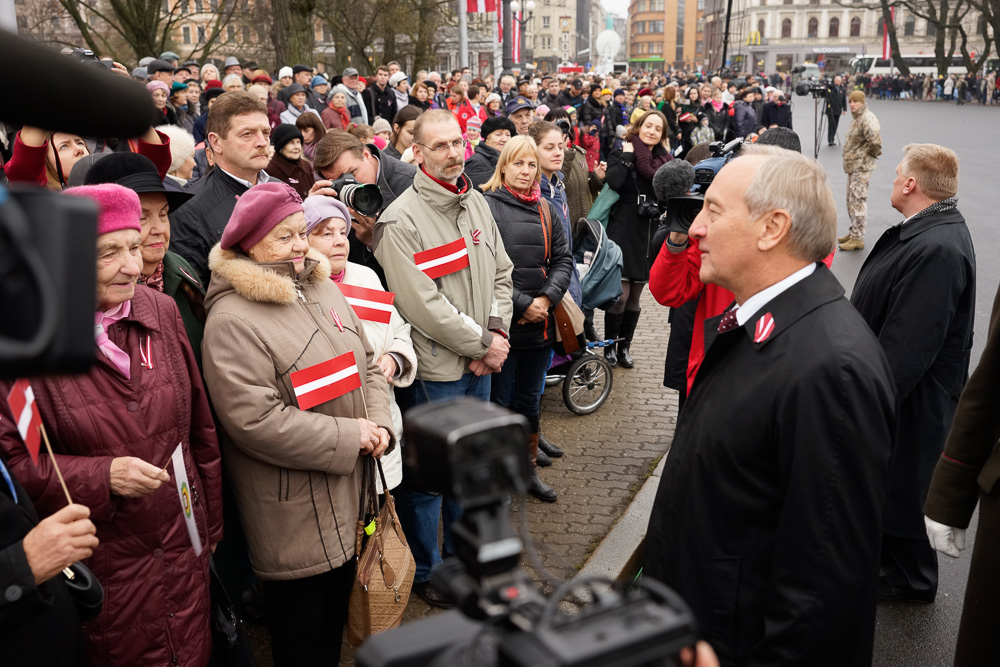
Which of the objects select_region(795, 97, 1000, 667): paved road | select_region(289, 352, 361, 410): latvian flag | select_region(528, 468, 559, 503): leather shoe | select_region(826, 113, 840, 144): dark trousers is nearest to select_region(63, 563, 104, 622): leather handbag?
select_region(289, 352, 361, 410): latvian flag

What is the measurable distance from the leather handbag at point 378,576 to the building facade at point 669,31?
141500 millimetres

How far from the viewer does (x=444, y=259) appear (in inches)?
168

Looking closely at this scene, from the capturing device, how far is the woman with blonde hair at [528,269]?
5.06 meters

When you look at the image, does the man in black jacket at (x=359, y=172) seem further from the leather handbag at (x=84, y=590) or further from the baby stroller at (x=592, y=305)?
the leather handbag at (x=84, y=590)

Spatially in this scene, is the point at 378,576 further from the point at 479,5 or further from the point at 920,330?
the point at 479,5

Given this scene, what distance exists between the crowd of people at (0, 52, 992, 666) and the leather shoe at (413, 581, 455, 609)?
17 mm

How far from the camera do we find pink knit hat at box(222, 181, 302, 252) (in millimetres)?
3057

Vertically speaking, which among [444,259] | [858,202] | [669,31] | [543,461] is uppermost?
[669,31]

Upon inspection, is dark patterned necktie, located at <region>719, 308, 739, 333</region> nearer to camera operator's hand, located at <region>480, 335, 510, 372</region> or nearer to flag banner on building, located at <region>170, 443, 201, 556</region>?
flag banner on building, located at <region>170, 443, 201, 556</region>

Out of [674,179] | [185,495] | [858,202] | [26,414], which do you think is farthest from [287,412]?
[858,202]

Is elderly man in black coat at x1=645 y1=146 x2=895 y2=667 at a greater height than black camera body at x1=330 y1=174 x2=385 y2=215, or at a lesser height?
lesser

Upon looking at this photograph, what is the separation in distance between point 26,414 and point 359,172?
10.5 ft

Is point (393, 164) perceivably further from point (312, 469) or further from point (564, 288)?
point (312, 469)

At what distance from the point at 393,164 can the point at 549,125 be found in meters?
1.38
